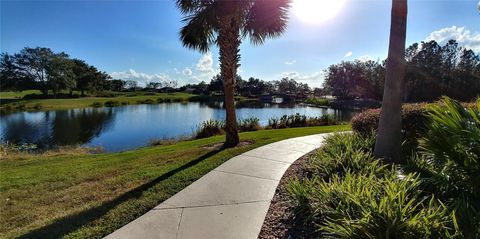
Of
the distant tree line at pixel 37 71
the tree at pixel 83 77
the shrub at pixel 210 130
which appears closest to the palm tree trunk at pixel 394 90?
the shrub at pixel 210 130

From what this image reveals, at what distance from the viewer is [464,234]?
2.31 metres

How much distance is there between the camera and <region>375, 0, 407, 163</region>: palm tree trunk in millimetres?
5555

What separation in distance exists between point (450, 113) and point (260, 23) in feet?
22.8

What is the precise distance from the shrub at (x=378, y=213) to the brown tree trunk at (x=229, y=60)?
5.62 metres

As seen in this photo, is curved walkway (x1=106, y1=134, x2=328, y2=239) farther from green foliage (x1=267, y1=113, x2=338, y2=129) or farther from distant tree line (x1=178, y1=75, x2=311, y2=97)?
distant tree line (x1=178, y1=75, x2=311, y2=97)

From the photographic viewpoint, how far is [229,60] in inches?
354

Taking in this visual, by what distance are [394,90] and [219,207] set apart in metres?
3.92

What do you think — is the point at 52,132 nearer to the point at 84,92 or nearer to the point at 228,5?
the point at 228,5

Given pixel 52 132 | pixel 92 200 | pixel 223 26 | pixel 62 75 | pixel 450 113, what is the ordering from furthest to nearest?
1. pixel 62 75
2. pixel 52 132
3. pixel 223 26
4. pixel 92 200
5. pixel 450 113

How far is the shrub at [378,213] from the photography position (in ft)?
8.13

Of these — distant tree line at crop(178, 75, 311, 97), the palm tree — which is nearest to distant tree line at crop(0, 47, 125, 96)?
distant tree line at crop(178, 75, 311, 97)

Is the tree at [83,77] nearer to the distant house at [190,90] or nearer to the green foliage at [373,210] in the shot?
the distant house at [190,90]

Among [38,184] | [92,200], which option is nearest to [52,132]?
[38,184]

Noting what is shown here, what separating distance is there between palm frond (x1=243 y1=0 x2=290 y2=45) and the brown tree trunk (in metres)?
0.60
